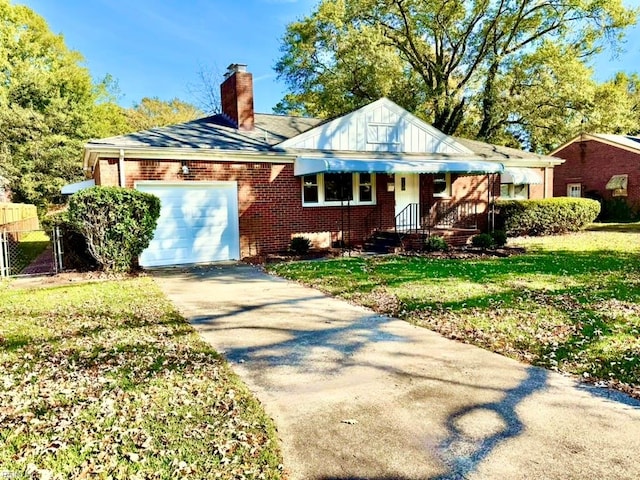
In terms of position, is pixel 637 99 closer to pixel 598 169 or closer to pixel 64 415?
pixel 598 169

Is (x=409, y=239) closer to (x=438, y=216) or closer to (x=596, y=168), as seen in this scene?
(x=438, y=216)

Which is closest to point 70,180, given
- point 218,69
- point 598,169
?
point 218,69

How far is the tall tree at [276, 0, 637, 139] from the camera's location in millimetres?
22672

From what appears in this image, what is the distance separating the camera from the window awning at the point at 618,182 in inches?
1019

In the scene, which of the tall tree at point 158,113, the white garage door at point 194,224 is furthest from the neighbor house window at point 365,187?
the tall tree at point 158,113

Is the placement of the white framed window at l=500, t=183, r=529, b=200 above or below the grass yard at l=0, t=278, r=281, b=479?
above

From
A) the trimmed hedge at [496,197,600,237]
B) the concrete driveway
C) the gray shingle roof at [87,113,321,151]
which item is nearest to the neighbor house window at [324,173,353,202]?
the gray shingle roof at [87,113,321,151]

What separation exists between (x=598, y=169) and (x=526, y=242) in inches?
614

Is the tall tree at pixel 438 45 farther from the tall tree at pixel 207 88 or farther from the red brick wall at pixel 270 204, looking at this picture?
the red brick wall at pixel 270 204

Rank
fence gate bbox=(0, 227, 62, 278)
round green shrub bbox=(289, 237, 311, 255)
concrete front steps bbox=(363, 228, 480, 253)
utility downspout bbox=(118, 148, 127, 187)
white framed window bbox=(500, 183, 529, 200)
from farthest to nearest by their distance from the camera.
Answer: white framed window bbox=(500, 183, 529, 200) < concrete front steps bbox=(363, 228, 480, 253) < round green shrub bbox=(289, 237, 311, 255) < utility downspout bbox=(118, 148, 127, 187) < fence gate bbox=(0, 227, 62, 278)

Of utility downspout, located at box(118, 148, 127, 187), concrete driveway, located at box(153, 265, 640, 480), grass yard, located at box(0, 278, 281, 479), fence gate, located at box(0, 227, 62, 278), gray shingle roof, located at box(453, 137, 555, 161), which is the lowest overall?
concrete driveway, located at box(153, 265, 640, 480)

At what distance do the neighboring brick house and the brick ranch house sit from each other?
12.3m

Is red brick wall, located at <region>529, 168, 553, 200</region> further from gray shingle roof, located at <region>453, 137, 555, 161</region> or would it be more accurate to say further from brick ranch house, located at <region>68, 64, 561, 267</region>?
brick ranch house, located at <region>68, 64, 561, 267</region>

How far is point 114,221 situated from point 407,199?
9805 mm
